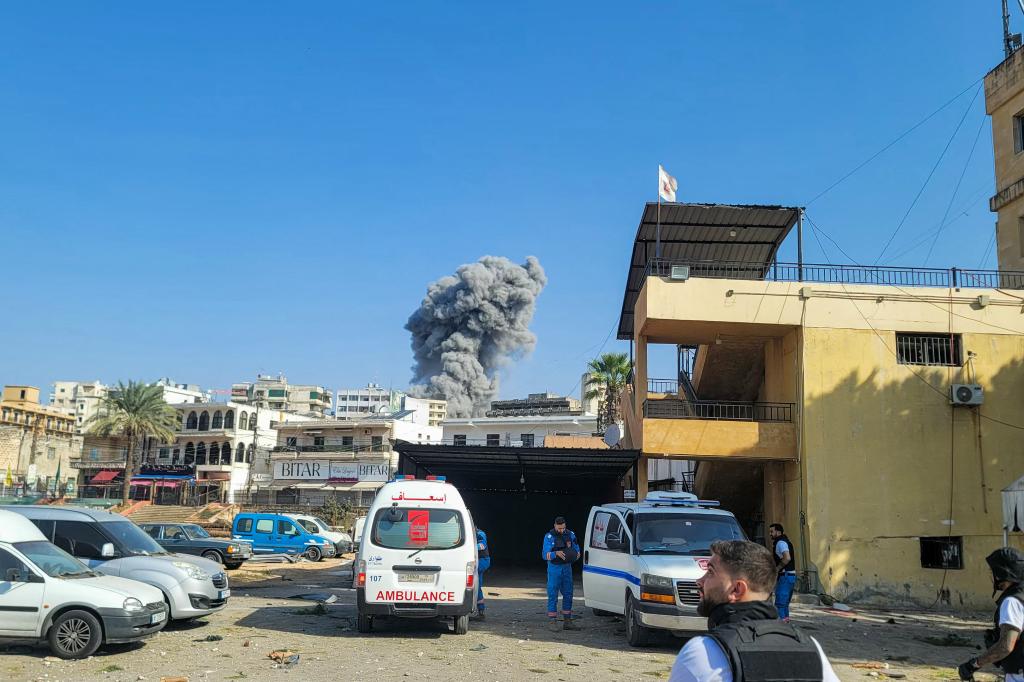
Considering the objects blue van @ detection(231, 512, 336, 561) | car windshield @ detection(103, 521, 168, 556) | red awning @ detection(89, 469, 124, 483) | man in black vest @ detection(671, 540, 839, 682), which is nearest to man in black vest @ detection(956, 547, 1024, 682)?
man in black vest @ detection(671, 540, 839, 682)

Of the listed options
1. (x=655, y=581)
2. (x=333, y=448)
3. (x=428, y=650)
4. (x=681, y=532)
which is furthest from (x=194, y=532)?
(x=333, y=448)

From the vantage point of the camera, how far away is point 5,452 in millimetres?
70875

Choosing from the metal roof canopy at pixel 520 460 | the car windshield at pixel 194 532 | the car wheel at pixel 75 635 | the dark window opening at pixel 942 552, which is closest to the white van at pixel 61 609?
the car wheel at pixel 75 635

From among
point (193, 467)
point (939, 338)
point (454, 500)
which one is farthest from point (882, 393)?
point (193, 467)

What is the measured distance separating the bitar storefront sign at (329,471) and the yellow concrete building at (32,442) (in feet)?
61.2

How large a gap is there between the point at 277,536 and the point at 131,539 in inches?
671

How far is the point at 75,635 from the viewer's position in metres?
9.52

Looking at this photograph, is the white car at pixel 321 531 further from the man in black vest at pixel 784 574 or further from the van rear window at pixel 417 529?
the man in black vest at pixel 784 574

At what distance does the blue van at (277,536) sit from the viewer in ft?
94.5

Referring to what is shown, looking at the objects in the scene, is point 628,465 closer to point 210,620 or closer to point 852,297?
point 852,297

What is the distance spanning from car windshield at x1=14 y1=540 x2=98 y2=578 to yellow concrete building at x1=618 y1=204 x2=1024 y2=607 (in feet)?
43.8

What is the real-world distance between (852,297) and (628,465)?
740 centimetres

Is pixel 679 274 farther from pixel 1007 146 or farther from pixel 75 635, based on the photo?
pixel 75 635

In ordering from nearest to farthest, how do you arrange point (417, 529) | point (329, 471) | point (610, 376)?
point (417, 529) → point (610, 376) → point (329, 471)
